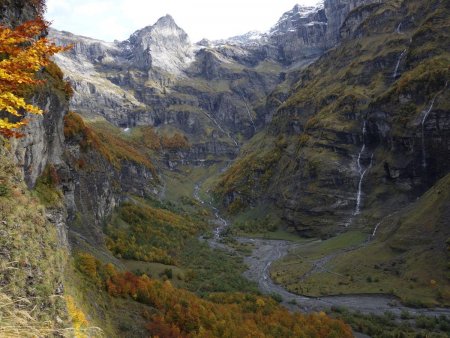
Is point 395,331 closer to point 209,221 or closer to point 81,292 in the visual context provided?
point 81,292

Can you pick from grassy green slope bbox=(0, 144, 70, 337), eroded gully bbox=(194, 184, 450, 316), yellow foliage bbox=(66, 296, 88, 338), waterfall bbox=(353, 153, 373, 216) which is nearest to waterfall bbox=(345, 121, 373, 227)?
waterfall bbox=(353, 153, 373, 216)

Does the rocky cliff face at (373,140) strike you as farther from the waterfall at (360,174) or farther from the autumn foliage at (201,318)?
the autumn foliage at (201,318)

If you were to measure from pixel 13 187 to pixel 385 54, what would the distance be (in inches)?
6989

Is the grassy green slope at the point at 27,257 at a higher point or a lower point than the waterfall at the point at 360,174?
higher

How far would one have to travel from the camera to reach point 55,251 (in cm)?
1922

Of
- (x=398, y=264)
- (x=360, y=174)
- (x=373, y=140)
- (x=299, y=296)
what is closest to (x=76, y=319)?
(x=299, y=296)

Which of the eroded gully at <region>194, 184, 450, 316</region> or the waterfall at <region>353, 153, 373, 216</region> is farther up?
the waterfall at <region>353, 153, 373, 216</region>

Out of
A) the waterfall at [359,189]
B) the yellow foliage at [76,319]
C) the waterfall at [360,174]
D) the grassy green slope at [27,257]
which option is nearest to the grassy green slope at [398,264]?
the waterfall at [360,174]

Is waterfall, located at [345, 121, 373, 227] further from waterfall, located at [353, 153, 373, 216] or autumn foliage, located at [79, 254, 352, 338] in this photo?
autumn foliage, located at [79, 254, 352, 338]

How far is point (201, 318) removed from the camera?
47750 mm

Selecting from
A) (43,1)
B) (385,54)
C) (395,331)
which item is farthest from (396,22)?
(43,1)

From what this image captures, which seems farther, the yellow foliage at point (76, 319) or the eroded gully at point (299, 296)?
the eroded gully at point (299, 296)

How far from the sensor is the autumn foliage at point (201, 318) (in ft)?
136

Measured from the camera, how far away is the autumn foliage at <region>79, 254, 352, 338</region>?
41.5 m
